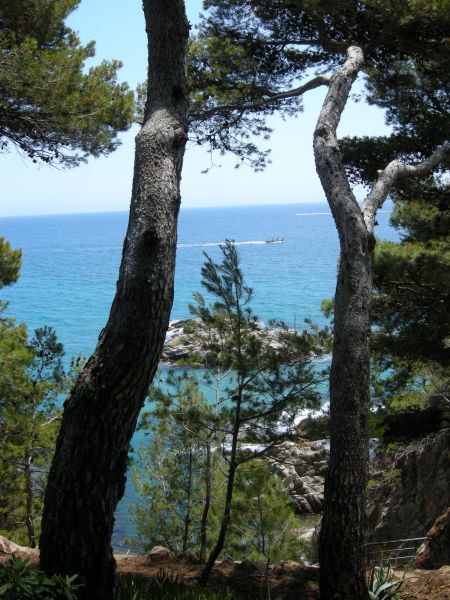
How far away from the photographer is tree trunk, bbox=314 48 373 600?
138 inches

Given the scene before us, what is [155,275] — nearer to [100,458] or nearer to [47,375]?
[100,458]

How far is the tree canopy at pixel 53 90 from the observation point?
17.5 feet

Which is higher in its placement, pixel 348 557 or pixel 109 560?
pixel 109 560

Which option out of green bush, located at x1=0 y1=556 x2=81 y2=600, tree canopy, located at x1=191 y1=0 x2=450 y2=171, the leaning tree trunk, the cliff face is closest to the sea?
the cliff face

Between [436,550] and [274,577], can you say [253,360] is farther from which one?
[436,550]

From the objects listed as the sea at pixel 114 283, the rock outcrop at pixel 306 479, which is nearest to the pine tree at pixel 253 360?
the sea at pixel 114 283

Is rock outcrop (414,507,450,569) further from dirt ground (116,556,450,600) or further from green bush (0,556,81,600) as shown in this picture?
green bush (0,556,81,600)

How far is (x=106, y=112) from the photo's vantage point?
20.5ft

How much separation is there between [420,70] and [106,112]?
10.7 ft

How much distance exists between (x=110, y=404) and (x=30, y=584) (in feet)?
2.44

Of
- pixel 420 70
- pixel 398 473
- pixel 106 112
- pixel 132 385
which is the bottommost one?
pixel 398 473

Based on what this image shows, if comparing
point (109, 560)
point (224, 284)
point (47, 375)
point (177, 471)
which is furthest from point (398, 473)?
point (109, 560)

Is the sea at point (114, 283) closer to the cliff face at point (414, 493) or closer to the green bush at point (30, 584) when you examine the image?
the cliff face at point (414, 493)

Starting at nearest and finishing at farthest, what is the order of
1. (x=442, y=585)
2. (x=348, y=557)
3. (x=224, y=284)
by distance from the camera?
(x=348, y=557)
(x=442, y=585)
(x=224, y=284)
